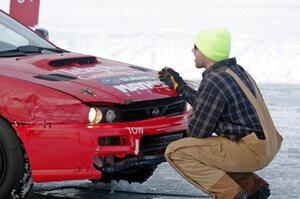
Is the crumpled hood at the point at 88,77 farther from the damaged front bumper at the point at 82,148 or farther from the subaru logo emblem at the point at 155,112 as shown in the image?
the damaged front bumper at the point at 82,148

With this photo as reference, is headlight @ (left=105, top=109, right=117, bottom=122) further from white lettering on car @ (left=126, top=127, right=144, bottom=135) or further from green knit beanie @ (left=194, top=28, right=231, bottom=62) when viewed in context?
green knit beanie @ (left=194, top=28, right=231, bottom=62)

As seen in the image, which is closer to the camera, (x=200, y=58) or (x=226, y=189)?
(x=226, y=189)

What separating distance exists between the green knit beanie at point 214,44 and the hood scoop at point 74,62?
4.56 ft

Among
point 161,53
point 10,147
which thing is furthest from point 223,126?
point 161,53

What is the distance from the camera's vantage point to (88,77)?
18.9ft

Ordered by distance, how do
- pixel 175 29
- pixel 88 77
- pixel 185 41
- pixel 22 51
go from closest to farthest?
pixel 88 77 < pixel 22 51 < pixel 185 41 < pixel 175 29

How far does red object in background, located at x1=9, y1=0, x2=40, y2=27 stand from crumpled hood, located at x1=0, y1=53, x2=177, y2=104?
5740 millimetres

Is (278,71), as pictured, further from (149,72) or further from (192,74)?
(149,72)

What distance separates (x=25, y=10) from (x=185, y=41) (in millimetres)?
4697

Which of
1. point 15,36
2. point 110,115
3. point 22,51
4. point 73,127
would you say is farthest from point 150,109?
point 15,36

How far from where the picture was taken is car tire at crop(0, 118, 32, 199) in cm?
540

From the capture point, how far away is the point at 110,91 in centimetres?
553

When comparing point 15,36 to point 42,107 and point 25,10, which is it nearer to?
point 42,107

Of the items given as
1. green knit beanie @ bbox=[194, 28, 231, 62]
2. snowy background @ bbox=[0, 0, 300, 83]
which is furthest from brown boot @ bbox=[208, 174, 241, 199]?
snowy background @ bbox=[0, 0, 300, 83]
